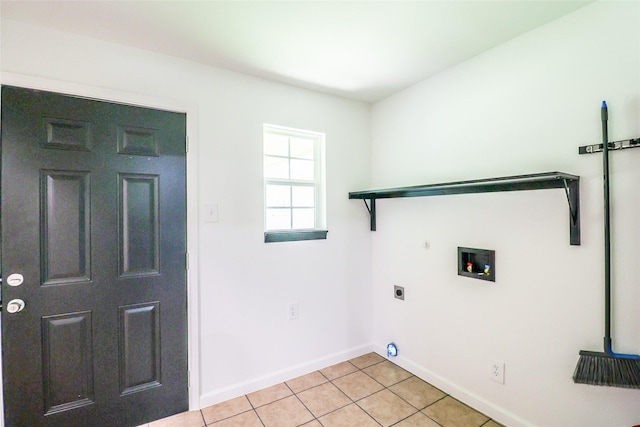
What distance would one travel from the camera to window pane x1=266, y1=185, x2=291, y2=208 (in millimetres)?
2430

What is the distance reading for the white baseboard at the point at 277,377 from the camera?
6.81ft

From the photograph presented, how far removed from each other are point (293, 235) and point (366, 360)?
4.47 ft

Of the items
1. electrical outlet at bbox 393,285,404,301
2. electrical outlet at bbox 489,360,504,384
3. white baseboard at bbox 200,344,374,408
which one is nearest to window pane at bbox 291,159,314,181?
electrical outlet at bbox 393,285,404,301

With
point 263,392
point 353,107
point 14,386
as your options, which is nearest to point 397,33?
point 353,107

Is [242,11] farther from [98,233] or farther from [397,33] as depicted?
[98,233]

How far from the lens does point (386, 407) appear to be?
6.63 feet

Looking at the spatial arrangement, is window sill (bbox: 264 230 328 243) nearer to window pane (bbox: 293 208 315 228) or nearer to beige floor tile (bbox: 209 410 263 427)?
window pane (bbox: 293 208 315 228)

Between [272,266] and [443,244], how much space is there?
132 cm

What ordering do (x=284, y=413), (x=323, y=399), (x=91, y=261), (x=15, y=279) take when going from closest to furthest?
(x=15, y=279)
(x=91, y=261)
(x=284, y=413)
(x=323, y=399)

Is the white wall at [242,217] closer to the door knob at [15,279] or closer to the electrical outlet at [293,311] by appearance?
the electrical outlet at [293,311]

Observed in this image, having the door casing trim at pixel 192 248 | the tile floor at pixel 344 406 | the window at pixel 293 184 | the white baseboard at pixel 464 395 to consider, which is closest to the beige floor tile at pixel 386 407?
the tile floor at pixel 344 406

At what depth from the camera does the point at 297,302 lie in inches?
96.1

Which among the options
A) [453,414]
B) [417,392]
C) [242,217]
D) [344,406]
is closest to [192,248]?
[242,217]

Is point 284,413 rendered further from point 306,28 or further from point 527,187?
point 306,28
